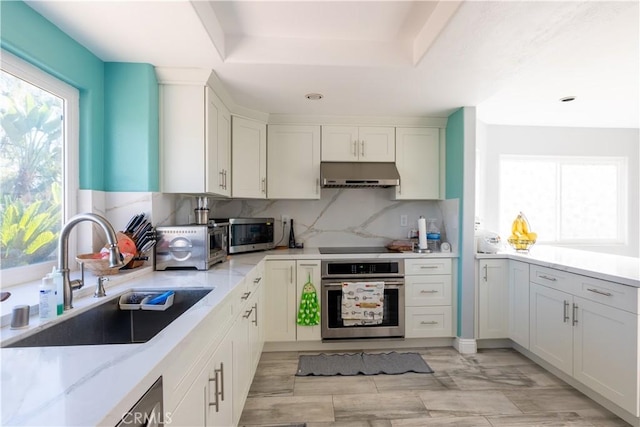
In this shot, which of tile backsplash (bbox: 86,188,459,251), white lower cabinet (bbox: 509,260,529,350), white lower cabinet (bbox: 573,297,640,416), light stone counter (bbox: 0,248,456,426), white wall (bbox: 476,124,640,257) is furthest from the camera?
white wall (bbox: 476,124,640,257)

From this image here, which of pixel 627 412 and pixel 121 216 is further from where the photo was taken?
pixel 121 216

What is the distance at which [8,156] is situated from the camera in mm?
1390

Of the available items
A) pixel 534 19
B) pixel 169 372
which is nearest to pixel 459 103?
pixel 534 19

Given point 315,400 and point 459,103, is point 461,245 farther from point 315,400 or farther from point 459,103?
point 315,400

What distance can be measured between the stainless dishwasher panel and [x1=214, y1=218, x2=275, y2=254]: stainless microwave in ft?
6.35

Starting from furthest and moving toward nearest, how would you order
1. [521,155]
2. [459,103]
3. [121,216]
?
[521,155], [459,103], [121,216]

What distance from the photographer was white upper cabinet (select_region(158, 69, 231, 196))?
2.13 metres

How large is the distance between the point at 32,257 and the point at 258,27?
181cm

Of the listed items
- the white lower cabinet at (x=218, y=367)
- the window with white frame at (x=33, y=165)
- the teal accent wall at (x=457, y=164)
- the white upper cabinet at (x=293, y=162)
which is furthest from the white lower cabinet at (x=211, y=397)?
the teal accent wall at (x=457, y=164)

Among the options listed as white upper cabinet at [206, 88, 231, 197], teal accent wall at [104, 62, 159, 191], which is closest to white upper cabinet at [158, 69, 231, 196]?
white upper cabinet at [206, 88, 231, 197]

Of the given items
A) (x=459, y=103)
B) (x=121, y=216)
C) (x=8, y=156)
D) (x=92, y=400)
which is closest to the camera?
(x=92, y=400)

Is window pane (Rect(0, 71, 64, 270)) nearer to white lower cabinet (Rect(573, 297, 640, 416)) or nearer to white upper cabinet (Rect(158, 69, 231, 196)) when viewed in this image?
white upper cabinet (Rect(158, 69, 231, 196))

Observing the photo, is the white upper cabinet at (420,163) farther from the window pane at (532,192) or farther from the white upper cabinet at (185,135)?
the white upper cabinet at (185,135)

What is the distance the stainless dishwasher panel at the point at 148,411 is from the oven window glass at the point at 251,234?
2.01m
